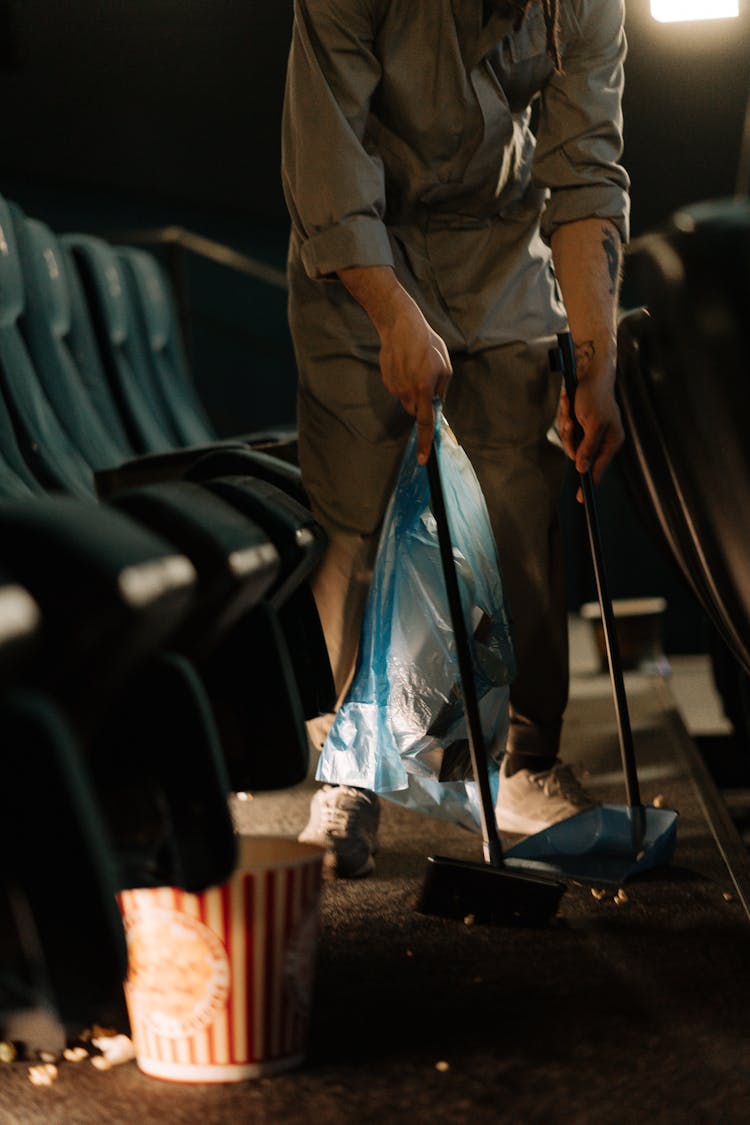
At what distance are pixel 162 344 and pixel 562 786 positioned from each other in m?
1.53

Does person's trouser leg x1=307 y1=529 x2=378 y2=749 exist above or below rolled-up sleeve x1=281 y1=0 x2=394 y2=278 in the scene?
below

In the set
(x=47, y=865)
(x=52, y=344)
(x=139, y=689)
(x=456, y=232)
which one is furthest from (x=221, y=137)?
(x=47, y=865)

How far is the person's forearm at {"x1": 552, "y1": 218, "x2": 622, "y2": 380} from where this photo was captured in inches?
63.2

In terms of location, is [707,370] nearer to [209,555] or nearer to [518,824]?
[209,555]

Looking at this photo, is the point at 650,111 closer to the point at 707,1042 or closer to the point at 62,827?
the point at 707,1042

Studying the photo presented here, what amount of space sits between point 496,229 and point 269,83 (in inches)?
157

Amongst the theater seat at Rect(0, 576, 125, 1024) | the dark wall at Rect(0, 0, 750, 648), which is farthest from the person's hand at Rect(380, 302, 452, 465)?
the dark wall at Rect(0, 0, 750, 648)

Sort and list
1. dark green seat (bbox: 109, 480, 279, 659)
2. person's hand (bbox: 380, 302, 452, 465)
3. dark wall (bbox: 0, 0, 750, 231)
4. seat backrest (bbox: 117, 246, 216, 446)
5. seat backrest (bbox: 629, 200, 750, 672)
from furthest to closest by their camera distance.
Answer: dark wall (bbox: 0, 0, 750, 231) < seat backrest (bbox: 117, 246, 216, 446) < person's hand (bbox: 380, 302, 452, 465) < seat backrest (bbox: 629, 200, 750, 672) < dark green seat (bbox: 109, 480, 279, 659)

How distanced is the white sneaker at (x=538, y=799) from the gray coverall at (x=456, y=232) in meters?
0.04

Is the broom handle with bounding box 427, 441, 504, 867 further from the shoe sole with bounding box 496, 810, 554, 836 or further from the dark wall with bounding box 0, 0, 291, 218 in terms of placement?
the dark wall with bounding box 0, 0, 291, 218

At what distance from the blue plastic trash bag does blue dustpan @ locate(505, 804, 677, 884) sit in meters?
0.10

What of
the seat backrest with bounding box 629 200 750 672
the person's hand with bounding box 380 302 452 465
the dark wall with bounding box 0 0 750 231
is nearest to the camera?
the seat backrest with bounding box 629 200 750 672

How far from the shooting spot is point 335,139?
1.54 meters

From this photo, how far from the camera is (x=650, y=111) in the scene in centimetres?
531
